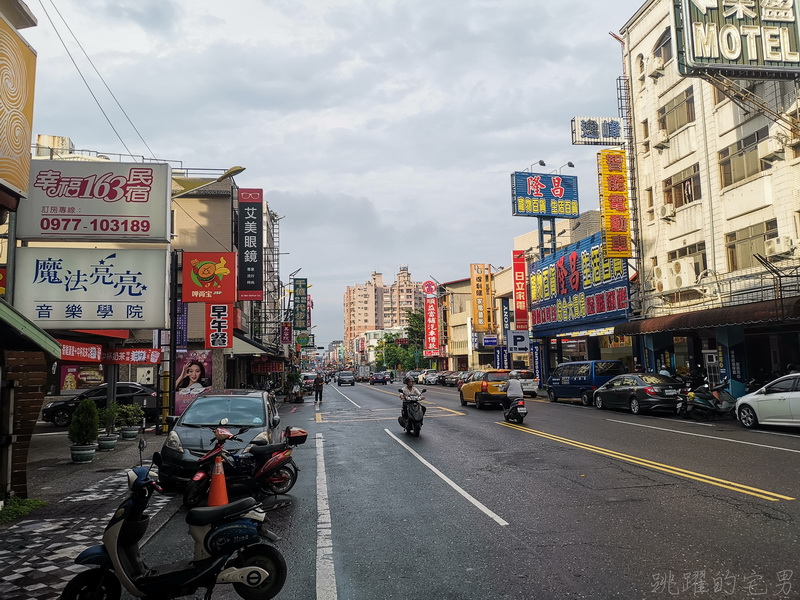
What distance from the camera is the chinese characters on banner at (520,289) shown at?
45844mm

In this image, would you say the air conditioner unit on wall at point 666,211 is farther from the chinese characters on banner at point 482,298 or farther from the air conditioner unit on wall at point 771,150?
the chinese characters on banner at point 482,298

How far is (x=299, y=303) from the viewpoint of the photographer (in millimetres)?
63219

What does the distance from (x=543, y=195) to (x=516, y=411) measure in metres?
29.7

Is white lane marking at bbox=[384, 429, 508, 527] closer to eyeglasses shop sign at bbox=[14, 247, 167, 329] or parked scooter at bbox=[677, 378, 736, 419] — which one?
eyeglasses shop sign at bbox=[14, 247, 167, 329]

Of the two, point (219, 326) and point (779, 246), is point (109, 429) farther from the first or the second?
point (779, 246)

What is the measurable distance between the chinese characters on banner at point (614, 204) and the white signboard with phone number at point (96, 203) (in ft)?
77.1

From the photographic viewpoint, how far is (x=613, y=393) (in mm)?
22953

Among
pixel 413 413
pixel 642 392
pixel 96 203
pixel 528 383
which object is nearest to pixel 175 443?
pixel 96 203

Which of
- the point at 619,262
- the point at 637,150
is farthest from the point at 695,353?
A: the point at 637,150

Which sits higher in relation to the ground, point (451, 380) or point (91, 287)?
point (91, 287)

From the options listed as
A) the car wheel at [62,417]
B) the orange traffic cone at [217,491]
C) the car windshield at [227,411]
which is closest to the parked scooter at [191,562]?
the orange traffic cone at [217,491]

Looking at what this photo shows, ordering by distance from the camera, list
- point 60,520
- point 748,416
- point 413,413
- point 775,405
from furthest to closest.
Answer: point 748,416, point 413,413, point 775,405, point 60,520

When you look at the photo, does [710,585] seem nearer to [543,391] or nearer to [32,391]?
[32,391]

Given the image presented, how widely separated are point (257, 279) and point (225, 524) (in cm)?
3347
